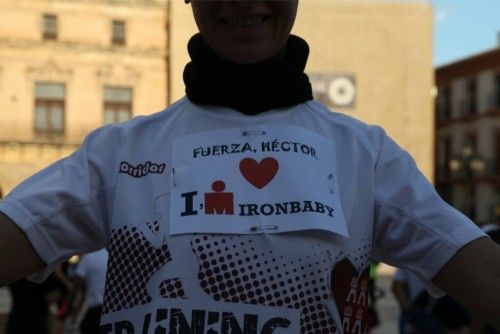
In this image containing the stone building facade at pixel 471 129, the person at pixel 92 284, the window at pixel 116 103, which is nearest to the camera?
the person at pixel 92 284

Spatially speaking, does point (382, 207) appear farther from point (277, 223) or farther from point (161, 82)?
point (161, 82)

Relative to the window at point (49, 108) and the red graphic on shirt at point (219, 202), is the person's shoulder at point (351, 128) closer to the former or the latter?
the red graphic on shirt at point (219, 202)

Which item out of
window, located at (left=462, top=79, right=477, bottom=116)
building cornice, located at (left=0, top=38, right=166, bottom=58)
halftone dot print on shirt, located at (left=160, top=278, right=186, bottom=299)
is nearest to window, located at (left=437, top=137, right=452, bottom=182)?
window, located at (left=462, top=79, right=477, bottom=116)

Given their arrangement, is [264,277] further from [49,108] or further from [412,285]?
[49,108]

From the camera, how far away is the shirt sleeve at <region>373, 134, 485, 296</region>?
1435 mm

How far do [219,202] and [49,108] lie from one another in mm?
26947

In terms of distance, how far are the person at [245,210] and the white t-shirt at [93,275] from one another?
21.0ft

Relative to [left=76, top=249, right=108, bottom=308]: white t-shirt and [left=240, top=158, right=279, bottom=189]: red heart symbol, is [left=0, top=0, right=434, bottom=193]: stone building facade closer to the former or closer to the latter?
[left=76, top=249, right=108, bottom=308]: white t-shirt

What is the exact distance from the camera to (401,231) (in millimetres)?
1487

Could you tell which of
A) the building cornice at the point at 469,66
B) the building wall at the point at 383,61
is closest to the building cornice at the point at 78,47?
the building wall at the point at 383,61

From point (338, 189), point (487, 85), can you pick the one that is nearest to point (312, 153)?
point (338, 189)

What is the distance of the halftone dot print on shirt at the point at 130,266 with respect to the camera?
1446mm

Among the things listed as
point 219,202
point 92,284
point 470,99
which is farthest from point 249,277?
point 470,99

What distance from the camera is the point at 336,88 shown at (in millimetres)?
28797
